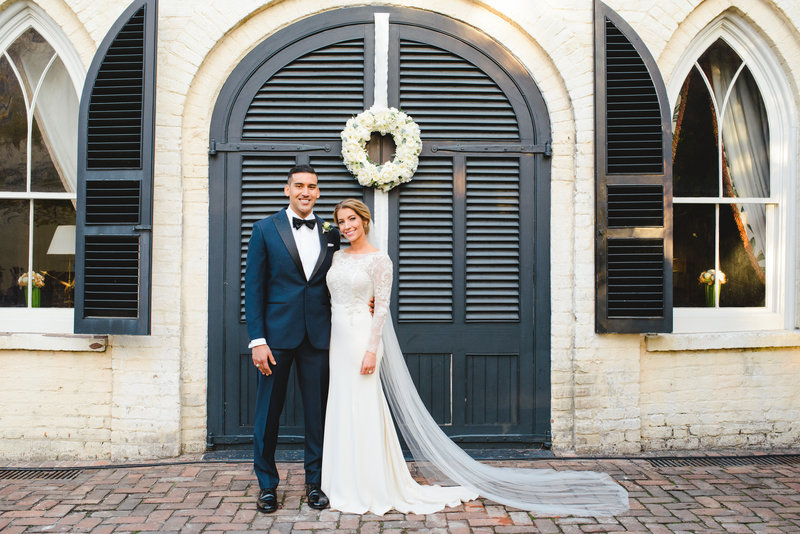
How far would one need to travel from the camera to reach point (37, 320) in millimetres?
5168

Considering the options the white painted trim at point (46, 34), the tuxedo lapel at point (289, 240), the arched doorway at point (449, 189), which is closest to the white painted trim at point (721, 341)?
the arched doorway at point (449, 189)

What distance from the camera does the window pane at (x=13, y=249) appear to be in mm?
5203

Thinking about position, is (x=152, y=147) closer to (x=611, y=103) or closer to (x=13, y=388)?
(x=13, y=388)

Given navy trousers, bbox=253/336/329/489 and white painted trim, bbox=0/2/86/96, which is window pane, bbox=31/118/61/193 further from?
navy trousers, bbox=253/336/329/489

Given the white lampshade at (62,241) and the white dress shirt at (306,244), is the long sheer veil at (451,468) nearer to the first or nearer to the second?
the white dress shirt at (306,244)

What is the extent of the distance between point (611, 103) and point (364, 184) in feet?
6.79

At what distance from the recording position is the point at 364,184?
16.3 ft

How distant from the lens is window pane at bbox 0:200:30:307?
5.20 meters

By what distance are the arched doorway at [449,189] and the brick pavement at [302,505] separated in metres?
0.78

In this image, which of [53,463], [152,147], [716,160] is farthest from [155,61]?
[716,160]

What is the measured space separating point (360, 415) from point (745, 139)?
4.18 meters


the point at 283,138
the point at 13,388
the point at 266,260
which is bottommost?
the point at 13,388

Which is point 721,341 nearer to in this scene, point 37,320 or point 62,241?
point 62,241

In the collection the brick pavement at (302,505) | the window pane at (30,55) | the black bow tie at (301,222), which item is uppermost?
the window pane at (30,55)
